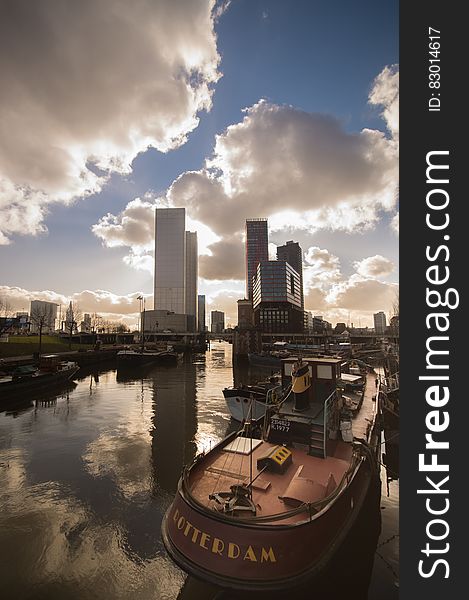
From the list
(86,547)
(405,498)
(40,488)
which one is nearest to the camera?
(405,498)

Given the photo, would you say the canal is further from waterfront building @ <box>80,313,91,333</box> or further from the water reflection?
waterfront building @ <box>80,313,91,333</box>

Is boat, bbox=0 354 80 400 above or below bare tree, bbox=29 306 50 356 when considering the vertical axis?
below

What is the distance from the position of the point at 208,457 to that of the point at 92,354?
253ft

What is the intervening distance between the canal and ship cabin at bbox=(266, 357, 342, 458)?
3.88 m

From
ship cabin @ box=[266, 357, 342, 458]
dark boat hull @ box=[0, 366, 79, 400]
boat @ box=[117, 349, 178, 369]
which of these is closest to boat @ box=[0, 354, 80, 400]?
dark boat hull @ box=[0, 366, 79, 400]

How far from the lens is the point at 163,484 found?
55.1 feet

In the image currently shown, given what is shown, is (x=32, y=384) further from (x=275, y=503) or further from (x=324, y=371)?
(x=275, y=503)

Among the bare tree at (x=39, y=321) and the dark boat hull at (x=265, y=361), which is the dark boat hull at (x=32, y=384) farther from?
the dark boat hull at (x=265, y=361)

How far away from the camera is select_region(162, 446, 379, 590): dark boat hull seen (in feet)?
24.2

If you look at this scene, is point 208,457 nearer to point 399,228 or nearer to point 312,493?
point 312,493

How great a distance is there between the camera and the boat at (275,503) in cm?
752

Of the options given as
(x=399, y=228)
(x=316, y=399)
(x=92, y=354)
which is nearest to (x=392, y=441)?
(x=316, y=399)

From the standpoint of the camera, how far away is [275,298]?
584 ft

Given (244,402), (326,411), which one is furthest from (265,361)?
(326,411)
